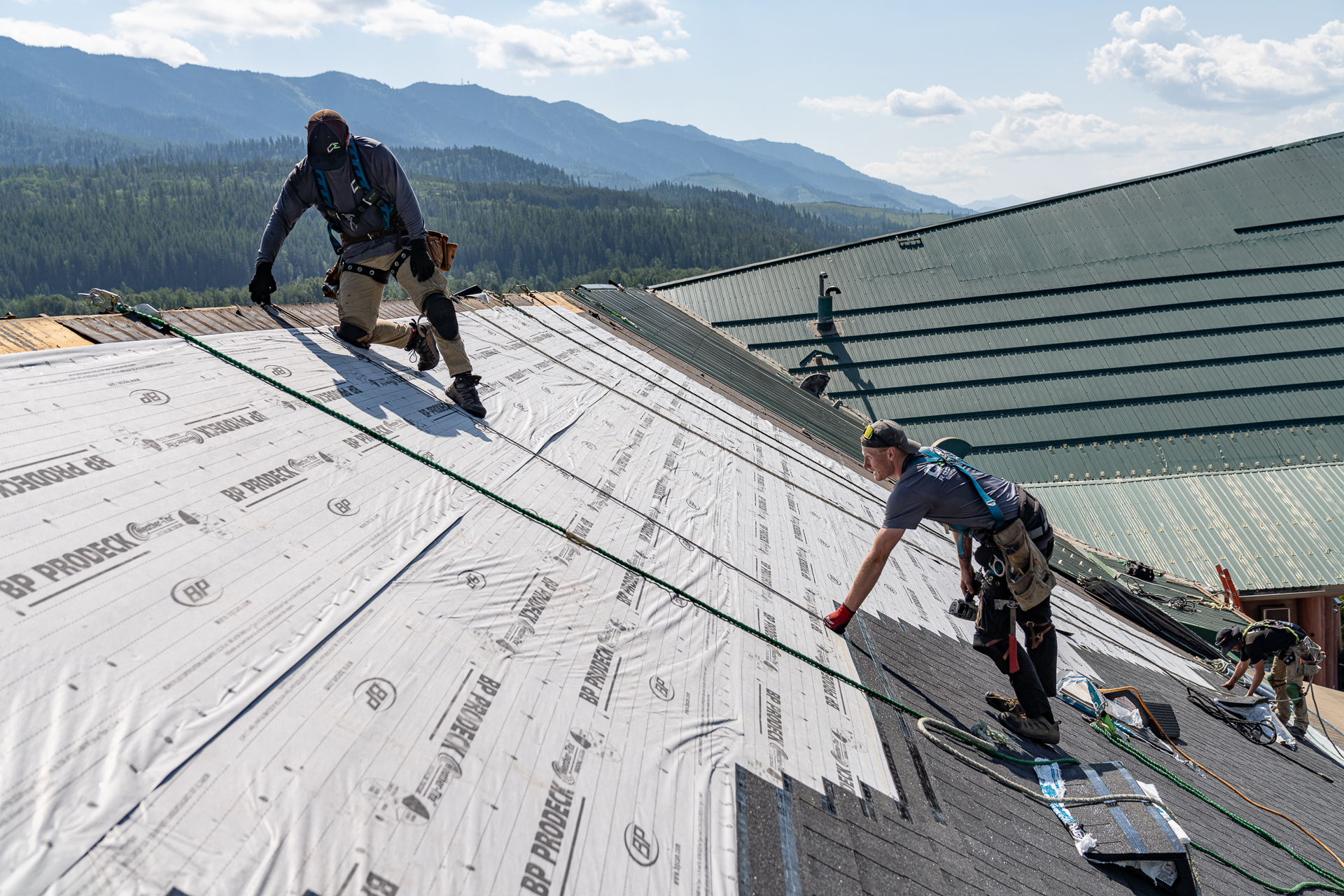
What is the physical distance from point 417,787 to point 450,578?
1.34m

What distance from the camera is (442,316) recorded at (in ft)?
20.3

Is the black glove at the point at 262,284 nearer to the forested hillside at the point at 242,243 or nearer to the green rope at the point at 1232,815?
the green rope at the point at 1232,815

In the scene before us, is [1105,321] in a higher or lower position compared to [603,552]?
higher

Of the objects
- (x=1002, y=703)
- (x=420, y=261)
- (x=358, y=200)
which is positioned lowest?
(x=1002, y=703)

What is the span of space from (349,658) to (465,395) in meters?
3.58

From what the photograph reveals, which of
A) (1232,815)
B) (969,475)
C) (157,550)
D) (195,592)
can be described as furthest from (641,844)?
(1232,815)

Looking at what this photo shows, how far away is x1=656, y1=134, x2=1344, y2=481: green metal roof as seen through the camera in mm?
20109

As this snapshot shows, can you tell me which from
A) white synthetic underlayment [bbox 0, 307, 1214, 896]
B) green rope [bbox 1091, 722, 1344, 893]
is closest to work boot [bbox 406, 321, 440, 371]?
white synthetic underlayment [bbox 0, 307, 1214, 896]

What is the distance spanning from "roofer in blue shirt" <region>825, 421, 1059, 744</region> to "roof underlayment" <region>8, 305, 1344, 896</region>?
1.07ft

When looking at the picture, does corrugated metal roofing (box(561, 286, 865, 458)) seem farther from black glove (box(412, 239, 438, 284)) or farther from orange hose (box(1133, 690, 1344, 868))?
black glove (box(412, 239, 438, 284))

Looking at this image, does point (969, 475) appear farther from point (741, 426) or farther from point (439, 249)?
point (741, 426)

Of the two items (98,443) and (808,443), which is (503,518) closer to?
(98,443)

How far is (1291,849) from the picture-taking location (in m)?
4.90

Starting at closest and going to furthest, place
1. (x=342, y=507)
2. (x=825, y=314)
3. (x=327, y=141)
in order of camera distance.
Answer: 1. (x=342, y=507)
2. (x=327, y=141)
3. (x=825, y=314)
